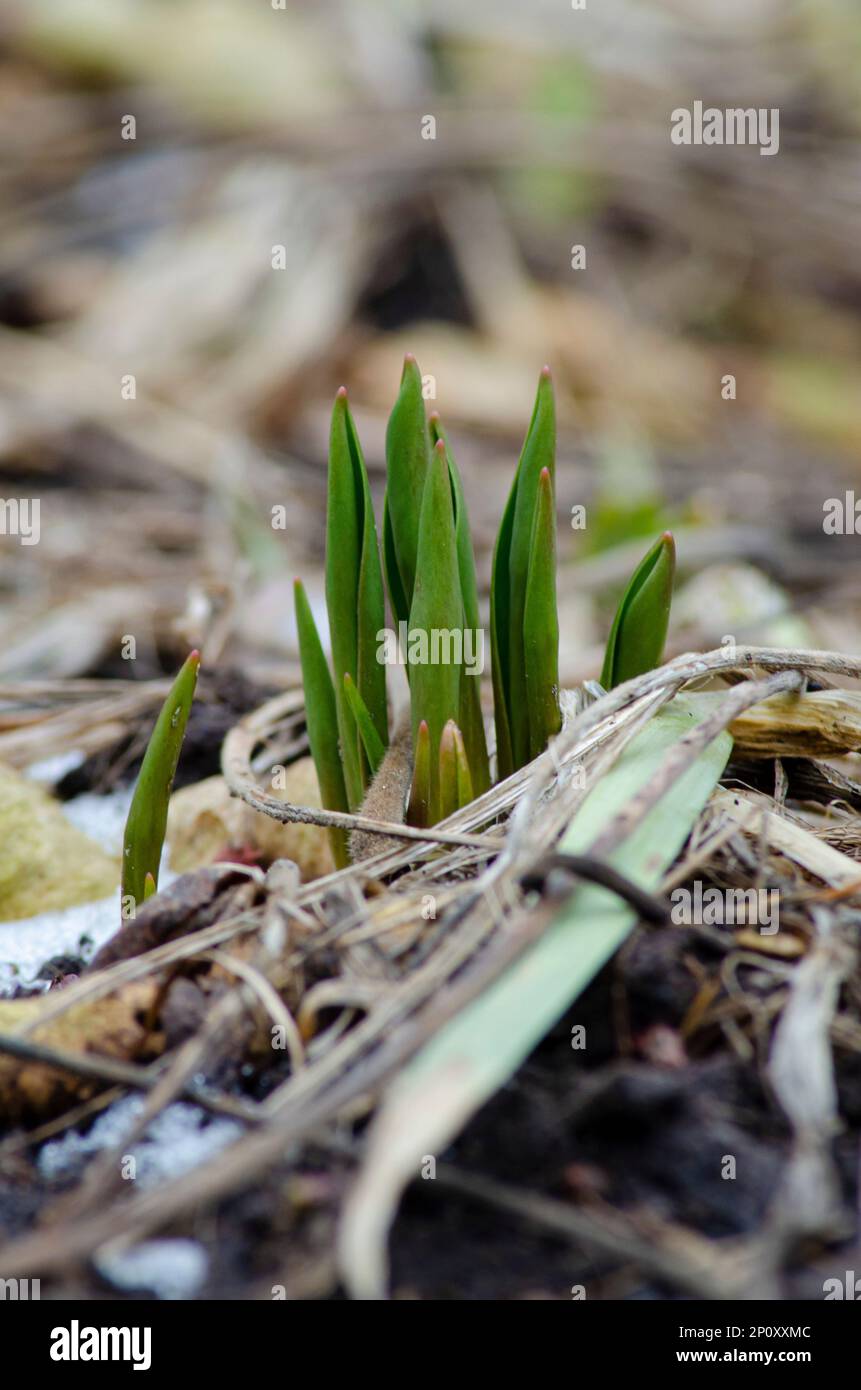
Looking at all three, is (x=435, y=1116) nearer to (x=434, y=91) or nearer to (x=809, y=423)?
(x=809, y=423)

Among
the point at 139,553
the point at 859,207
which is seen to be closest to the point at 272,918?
the point at 139,553

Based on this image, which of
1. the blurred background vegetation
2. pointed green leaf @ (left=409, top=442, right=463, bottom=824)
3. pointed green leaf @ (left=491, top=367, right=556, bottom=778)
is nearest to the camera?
pointed green leaf @ (left=409, top=442, right=463, bottom=824)

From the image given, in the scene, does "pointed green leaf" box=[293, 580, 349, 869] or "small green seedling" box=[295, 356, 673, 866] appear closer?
"small green seedling" box=[295, 356, 673, 866]

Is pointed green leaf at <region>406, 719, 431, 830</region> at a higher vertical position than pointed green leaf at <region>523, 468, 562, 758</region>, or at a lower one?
lower

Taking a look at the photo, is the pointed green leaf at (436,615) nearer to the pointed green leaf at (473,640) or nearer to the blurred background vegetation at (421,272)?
the pointed green leaf at (473,640)

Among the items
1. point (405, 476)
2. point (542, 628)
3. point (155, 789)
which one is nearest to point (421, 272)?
point (405, 476)

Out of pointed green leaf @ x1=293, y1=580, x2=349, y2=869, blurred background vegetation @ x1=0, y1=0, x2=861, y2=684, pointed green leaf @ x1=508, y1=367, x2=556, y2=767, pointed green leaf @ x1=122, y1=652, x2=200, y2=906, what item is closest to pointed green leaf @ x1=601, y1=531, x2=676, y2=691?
pointed green leaf @ x1=508, y1=367, x2=556, y2=767

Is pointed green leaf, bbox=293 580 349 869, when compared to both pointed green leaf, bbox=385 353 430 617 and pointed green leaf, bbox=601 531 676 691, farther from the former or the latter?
pointed green leaf, bbox=601 531 676 691
